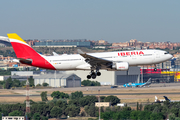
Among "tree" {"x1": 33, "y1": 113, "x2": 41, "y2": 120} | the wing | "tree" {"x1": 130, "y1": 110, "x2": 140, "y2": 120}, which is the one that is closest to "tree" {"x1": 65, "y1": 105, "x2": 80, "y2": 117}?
"tree" {"x1": 33, "y1": 113, "x2": 41, "y2": 120}

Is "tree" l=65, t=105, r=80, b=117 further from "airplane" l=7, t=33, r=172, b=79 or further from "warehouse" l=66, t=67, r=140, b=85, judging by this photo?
"warehouse" l=66, t=67, r=140, b=85

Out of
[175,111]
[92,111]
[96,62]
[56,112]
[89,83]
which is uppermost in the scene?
[96,62]

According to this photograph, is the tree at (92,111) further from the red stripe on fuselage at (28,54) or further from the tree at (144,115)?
the red stripe on fuselage at (28,54)

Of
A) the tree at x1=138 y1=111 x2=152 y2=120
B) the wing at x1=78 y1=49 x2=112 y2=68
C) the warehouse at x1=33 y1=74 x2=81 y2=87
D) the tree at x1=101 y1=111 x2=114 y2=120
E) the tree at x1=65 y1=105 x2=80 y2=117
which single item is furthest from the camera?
the warehouse at x1=33 y1=74 x2=81 y2=87

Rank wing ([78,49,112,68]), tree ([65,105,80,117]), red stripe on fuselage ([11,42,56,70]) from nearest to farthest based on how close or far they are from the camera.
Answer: wing ([78,49,112,68]) < red stripe on fuselage ([11,42,56,70]) < tree ([65,105,80,117])

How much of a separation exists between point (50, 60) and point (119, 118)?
33.1 m

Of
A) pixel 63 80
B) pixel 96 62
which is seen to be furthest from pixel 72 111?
pixel 63 80

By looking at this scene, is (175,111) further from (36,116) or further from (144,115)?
(36,116)

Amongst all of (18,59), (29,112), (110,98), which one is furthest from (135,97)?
(18,59)

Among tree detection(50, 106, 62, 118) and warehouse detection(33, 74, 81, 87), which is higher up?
warehouse detection(33, 74, 81, 87)

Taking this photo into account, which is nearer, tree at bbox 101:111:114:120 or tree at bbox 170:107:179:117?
tree at bbox 101:111:114:120

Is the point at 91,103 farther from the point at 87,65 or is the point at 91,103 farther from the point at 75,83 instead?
the point at 75,83

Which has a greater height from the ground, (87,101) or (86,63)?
(86,63)

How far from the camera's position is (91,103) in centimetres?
11694
